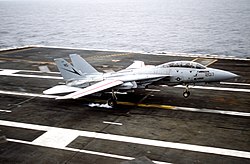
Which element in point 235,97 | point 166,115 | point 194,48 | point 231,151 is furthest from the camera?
point 194,48

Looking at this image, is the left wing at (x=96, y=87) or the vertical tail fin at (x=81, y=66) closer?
the left wing at (x=96, y=87)

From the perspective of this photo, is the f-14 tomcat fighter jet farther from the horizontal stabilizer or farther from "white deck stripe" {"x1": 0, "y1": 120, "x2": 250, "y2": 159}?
"white deck stripe" {"x1": 0, "y1": 120, "x2": 250, "y2": 159}

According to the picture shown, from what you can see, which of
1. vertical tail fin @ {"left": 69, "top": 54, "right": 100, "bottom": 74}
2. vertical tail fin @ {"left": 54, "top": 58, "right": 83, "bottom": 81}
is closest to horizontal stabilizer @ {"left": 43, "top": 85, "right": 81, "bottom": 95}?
vertical tail fin @ {"left": 54, "top": 58, "right": 83, "bottom": 81}

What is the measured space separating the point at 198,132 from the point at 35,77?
21.3 m

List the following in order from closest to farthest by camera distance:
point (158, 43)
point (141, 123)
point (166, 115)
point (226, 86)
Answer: point (141, 123), point (166, 115), point (226, 86), point (158, 43)

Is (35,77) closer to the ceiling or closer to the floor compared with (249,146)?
closer to the ceiling

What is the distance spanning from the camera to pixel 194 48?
7762 cm

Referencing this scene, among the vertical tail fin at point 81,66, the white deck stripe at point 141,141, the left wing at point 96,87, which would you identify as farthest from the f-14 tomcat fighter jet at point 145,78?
the white deck stripe at point 141,141

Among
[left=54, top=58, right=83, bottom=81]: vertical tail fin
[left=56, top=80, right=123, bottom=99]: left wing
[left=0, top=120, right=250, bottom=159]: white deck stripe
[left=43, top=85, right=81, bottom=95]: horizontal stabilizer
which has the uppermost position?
[left=54, top=58, right=83, bottom=81]: vertical tail fin

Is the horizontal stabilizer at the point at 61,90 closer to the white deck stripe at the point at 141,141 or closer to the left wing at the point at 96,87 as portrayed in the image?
the left wing at the point at 96,87

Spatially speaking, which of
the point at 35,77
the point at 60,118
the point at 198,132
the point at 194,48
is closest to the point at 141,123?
the point at 198,132

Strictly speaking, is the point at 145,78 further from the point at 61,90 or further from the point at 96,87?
the point at 61,90

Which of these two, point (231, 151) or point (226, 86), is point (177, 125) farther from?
point (226, 86)

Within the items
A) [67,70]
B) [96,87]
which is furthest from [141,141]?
[67,70]
